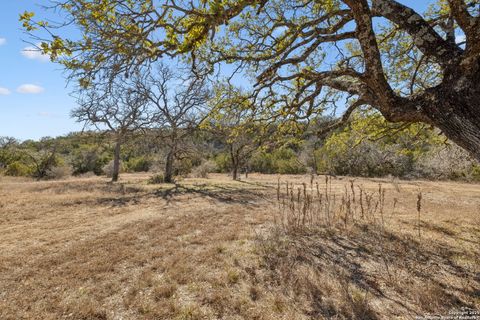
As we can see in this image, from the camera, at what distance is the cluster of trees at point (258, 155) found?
7615 mm

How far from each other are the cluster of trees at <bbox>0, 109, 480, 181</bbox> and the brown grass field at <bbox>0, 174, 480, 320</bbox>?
2556mm

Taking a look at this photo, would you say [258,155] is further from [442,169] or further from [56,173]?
[56,173]

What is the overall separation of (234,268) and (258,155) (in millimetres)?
28438

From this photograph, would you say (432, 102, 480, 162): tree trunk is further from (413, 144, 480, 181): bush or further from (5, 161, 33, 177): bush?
(5, 161, 33, 177): bush

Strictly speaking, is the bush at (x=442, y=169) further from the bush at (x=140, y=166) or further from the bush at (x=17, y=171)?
the bush at (x=17, y=171)

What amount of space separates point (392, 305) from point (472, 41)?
3.00 metres

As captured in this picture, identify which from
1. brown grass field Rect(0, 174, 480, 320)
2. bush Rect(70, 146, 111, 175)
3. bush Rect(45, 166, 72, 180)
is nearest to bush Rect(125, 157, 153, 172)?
bush Rect(70, 146, 111, 175)

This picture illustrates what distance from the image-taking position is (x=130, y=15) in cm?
320

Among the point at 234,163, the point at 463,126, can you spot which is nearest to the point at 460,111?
the point at 463,126

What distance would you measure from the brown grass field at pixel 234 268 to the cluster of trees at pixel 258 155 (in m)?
2.56

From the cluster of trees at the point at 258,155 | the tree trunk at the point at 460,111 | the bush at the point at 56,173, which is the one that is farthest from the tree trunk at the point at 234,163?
the tree trunk at the point at 460,111

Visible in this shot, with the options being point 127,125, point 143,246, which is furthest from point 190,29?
point 127,125

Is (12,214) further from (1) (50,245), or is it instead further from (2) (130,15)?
(2) (130,15)

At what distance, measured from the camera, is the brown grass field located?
9.92ft
